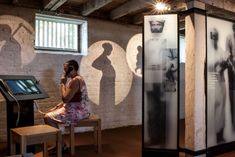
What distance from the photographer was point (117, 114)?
627cm

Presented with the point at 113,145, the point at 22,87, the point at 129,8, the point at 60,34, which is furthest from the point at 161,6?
the point at 22,87

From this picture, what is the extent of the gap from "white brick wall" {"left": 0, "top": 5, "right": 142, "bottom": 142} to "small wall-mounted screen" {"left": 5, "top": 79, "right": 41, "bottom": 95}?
1283mm

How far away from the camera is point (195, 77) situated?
3.79 m

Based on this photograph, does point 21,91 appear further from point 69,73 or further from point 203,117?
point 203,117

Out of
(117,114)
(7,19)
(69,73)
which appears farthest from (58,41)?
(117,114)

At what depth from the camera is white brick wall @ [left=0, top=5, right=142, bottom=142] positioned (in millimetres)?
5031

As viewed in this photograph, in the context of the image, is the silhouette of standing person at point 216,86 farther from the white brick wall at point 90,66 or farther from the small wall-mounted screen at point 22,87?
the white brick wall at point 90,66

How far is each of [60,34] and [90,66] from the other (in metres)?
0.81

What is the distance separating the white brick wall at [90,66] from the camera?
5031 millimetres

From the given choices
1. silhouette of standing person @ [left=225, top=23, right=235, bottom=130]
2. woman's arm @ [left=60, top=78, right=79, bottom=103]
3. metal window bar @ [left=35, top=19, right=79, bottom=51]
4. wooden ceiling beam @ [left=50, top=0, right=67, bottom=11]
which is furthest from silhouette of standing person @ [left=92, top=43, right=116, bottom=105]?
silhouette of standing person @ [left=225, top=23, right=235, bottom=130]

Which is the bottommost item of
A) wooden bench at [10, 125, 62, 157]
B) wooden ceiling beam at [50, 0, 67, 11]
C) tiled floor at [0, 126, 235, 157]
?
tiled floor at [0, 126, 235, 157]

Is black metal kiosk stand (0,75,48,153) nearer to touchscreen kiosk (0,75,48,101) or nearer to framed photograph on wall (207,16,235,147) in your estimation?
touchscreen kiosk (0,75,48,101)

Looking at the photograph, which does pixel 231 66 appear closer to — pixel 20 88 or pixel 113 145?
pixel 113 145

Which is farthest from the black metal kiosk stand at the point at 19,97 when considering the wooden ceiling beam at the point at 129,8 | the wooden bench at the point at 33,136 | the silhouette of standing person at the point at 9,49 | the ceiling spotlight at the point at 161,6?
the wooden ceiling beam at the point at 129,8
